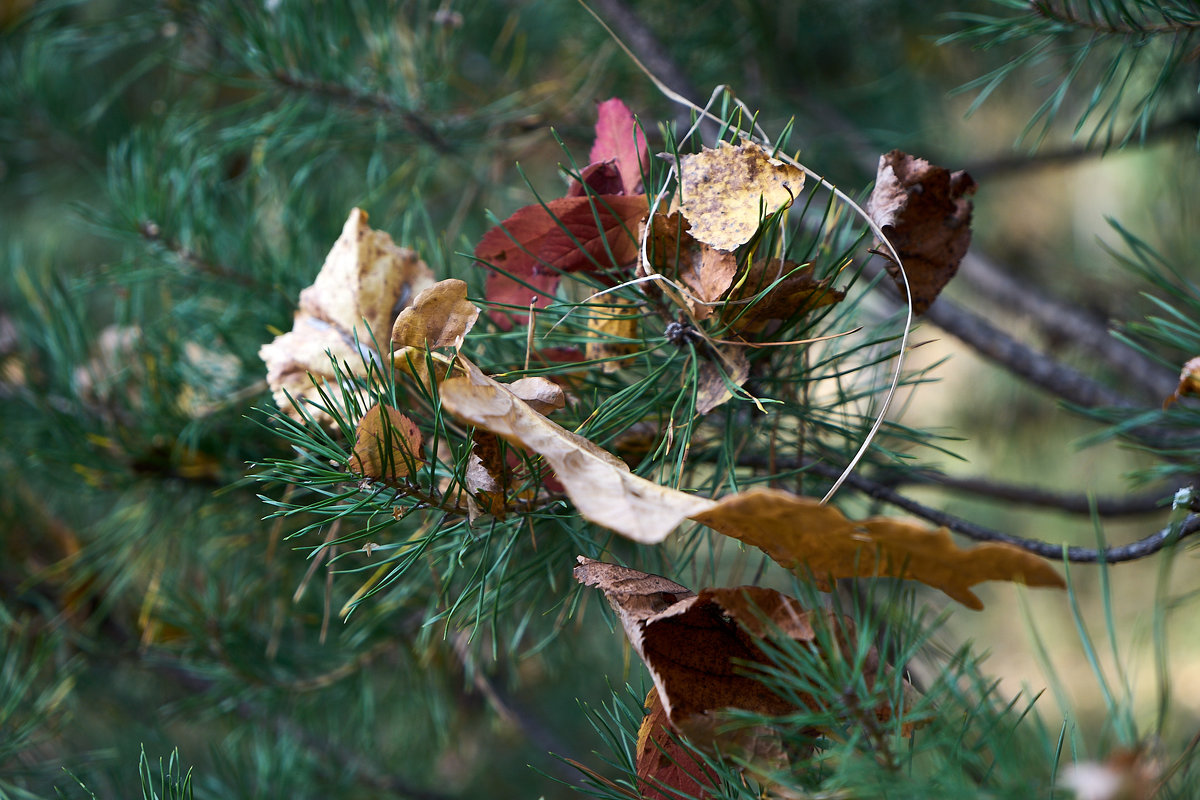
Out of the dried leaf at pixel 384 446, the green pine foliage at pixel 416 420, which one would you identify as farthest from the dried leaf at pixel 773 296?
the dried leaf at pixel 384 446

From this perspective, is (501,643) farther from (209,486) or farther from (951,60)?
(951,60)

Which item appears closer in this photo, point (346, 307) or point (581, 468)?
point (581, 468)

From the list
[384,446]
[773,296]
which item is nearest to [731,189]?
[773,296]

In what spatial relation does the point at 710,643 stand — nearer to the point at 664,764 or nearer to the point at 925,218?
the point at 664,764

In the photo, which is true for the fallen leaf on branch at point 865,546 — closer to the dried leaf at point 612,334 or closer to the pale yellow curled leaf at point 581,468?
the pale yellow curled leaf at point 581,468

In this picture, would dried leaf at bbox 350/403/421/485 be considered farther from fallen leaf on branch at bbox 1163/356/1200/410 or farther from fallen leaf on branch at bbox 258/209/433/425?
fallen leaf on branch at bbox 1163/356/1200/410

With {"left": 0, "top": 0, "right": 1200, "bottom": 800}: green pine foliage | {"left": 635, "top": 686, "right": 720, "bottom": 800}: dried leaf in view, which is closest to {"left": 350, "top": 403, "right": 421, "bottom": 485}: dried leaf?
{"left": 0, "top": 0, "right": 1200, "bottom": 800}: green pine foliage
